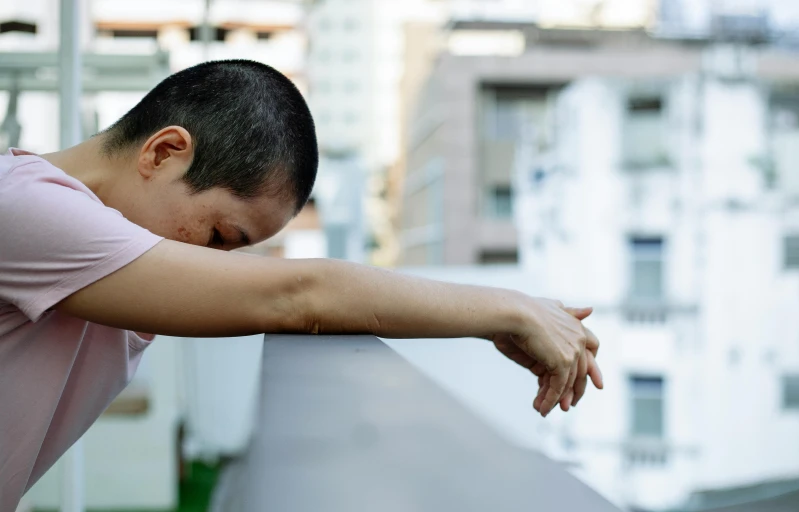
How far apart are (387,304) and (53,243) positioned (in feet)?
1.12

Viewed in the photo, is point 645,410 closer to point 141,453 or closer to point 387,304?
point 141,453

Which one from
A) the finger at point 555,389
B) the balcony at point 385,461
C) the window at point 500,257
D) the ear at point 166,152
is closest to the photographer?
the balcony at point 385,461

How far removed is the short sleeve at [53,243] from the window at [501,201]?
70.3 ft

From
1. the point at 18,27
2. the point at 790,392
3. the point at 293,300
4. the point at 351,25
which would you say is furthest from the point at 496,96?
the point at 351,25

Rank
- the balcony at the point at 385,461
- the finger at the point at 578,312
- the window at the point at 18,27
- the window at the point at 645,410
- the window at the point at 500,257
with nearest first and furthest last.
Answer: the balcony at the point at 385,461, the finger at the point at 578,312, the window at the point at 18,27, the window at the point at 645,410, the window at the point at 500,257

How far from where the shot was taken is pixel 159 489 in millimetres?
4273

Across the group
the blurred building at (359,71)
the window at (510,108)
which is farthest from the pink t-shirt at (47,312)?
the blurred building at (359,71)

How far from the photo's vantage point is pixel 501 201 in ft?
72.8

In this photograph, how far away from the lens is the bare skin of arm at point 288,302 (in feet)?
2.66

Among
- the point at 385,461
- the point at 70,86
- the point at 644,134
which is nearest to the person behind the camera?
the point at 385,461

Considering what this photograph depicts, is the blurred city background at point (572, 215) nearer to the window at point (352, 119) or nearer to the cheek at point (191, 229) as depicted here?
the cheek at point (191, 229)

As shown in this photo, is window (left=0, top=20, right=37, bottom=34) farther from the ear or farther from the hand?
the hand

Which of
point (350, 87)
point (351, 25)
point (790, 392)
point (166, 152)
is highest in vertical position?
A: point (351, 25)

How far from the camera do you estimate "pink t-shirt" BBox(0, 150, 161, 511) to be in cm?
79
